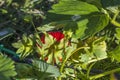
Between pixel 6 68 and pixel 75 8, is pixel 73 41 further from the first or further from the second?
pixel 6 68

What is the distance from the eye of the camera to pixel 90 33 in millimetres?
804

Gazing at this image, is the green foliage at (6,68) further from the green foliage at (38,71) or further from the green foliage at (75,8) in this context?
the green foliage at (75,8)

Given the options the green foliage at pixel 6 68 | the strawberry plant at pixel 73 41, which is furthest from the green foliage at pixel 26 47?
the green foliage at pixel 6 68

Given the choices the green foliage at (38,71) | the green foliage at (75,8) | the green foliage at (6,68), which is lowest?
the green foliage at (38,71)

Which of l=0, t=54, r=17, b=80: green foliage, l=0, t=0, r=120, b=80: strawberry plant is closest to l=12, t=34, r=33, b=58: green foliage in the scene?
l=0, t=0, r=120, b=80: strawberry plant

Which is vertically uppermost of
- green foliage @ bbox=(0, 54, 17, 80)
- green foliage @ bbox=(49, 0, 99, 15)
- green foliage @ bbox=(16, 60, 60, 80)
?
green foliage @ bbox=(49, 0, 99, 15)

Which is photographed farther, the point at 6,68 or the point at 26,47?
the point at 26,47

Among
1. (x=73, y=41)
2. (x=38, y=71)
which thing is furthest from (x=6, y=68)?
(x=73, y=41)

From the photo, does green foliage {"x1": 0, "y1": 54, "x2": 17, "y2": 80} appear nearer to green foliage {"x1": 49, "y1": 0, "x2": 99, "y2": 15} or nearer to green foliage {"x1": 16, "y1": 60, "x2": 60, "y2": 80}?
green foliage {"x1": 16, "y1": 60, "x2": 60, "y2": 80}

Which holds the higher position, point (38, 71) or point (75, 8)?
point (75, 8)

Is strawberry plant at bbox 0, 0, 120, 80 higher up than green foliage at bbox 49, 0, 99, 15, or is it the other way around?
green foliage at bbox 49, 0, 99, 15

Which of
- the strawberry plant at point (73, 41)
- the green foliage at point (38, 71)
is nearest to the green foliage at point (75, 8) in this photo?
the strawberry plant at point (73, 41)

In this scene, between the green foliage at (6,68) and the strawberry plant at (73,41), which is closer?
the green foliage at (6,68)

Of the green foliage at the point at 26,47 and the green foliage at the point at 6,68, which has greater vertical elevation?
the green foliage at the point at 6,68
